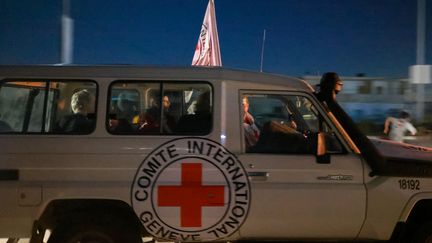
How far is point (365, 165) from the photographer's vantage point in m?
4.66

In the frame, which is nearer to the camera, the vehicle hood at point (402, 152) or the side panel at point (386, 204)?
the side panel at point (386, 204)

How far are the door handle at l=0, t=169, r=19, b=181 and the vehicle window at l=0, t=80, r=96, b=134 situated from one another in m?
0.34

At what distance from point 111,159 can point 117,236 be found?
2.11 ft

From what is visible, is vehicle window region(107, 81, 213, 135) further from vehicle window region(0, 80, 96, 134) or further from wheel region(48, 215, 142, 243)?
wheel region(48, 215, 142, 243)

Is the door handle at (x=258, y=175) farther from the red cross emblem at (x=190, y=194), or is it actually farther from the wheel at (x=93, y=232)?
the wheel at (x=93, y=232)

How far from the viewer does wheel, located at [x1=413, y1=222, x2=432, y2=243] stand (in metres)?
4.82

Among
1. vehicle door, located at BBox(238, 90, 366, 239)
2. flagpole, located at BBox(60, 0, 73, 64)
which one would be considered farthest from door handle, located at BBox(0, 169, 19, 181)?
flagpole, located at BBox(60, 0, 73, 64)

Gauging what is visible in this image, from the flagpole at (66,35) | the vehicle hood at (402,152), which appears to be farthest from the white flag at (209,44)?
the vehicle hood at (402,152)

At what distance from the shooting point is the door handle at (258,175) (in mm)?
4578

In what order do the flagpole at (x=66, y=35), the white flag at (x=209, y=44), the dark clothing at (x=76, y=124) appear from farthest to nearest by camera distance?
1. the white flag at (x=209, y=44)
2. the flagpole at (x=66, y=35)
3. the dark clothing at (x=76, y=124)

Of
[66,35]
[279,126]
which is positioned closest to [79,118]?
[279,126]

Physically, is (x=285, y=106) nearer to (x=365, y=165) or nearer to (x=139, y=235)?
(x=365, y=165)

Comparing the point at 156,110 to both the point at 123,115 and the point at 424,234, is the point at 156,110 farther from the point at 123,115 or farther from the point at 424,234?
the point at 424,234

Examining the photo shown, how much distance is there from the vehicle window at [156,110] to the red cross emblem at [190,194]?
331 mm
